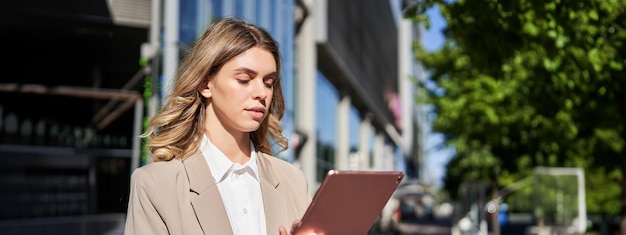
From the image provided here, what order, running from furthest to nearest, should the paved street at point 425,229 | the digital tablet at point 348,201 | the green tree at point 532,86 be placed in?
the paved street at point 425,229, the green tree at point 532,86, the digital tablet at point 348,201

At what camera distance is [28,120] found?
19.4m

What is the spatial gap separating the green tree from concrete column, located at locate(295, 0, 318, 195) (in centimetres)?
408

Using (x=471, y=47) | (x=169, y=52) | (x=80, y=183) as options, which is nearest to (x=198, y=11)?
(x=169, y=52)

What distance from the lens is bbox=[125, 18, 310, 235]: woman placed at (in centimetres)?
216

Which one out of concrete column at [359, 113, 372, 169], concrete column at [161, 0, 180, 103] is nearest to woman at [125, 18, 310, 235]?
concrete column at [161, 0, 180, 103]

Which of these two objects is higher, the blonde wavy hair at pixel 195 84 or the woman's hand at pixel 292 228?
the blonde wavy hair at pixel 195 84

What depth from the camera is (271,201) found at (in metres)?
2.31

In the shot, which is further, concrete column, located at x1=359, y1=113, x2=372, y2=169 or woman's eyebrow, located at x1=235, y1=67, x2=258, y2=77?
concrete column, located at x1=359, y1=113, x2=372, y2=169

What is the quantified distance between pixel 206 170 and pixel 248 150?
0.54 feet

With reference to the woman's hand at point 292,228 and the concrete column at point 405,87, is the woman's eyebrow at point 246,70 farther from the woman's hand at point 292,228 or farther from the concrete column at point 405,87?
the concrete column at point 405,87

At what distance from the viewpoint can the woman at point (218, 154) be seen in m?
2.16

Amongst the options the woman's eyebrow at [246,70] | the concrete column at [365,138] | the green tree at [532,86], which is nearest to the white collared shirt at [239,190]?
the woman's eyebrow at [246,70]

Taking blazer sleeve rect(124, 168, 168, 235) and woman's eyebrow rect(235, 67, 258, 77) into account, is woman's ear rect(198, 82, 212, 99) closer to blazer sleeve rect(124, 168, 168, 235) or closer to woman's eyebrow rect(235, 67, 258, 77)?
woman's eyebrow rect(235, 67, 258, 77)

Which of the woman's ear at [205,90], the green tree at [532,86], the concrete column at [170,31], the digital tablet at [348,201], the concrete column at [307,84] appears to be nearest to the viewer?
the digital tablet at [348,201]
